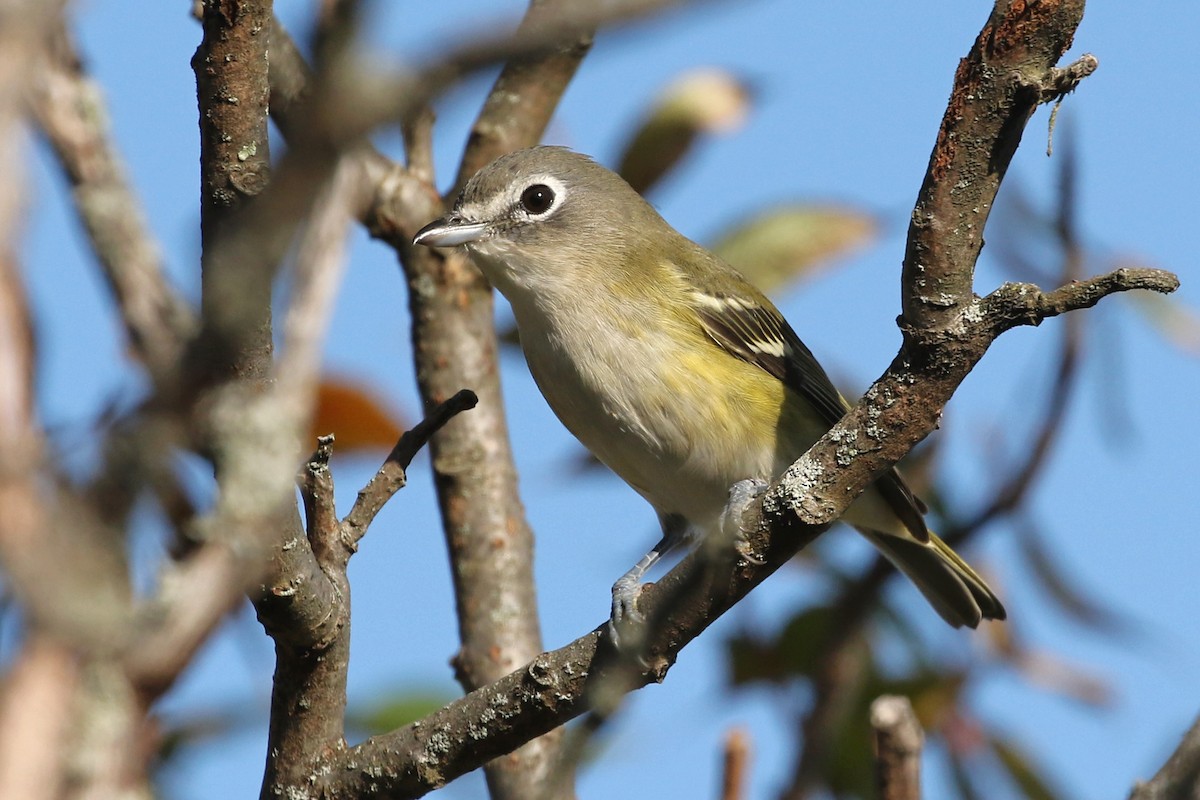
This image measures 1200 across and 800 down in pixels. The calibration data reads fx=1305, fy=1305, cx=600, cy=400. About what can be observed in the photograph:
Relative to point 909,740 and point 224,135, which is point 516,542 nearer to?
point 909,740

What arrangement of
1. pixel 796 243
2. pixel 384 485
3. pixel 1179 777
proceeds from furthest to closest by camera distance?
pixel 796 243 → pixel 384 485 → pixel 1179 777

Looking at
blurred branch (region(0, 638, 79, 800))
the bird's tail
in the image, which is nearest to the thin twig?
blurred branch (region(0, 638, 79, 800))

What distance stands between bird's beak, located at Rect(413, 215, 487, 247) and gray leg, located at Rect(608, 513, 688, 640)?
4.27 feet

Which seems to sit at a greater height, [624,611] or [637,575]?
[637,575]

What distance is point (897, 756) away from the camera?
277 centimetres

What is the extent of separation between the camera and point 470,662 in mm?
4383

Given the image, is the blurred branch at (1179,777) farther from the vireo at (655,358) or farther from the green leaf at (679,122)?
the green leaf at (679,122)

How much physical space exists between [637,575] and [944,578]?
1.36 m

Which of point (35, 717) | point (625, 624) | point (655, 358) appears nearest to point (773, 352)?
point (655, 358)

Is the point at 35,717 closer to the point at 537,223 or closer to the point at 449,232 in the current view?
the point at 449,232

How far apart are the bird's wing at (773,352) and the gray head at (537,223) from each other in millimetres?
428

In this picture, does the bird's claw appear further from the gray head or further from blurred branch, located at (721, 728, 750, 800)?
the gray head

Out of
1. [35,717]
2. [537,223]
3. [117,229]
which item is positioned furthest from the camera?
[537,223]

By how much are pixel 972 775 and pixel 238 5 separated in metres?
2.88
